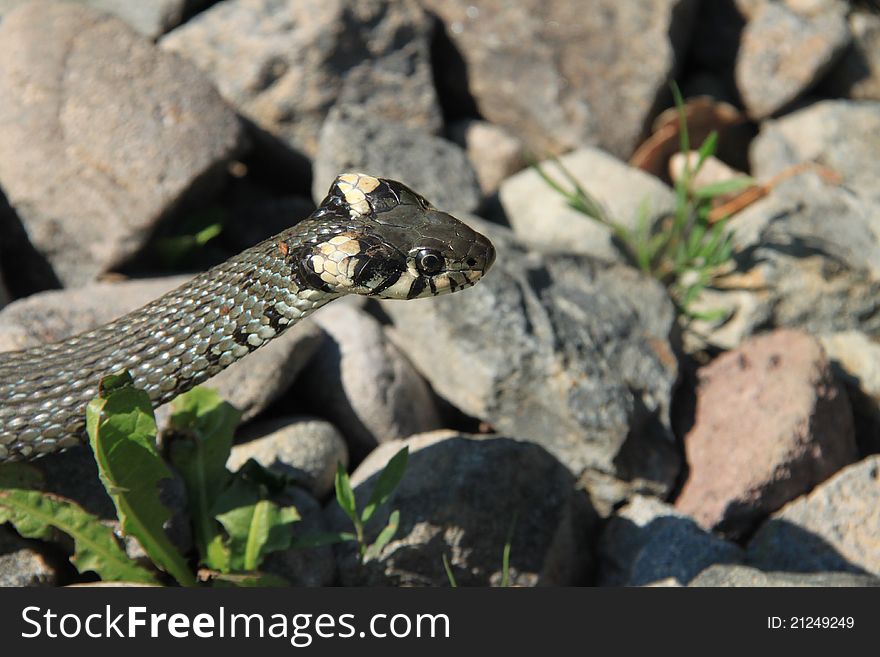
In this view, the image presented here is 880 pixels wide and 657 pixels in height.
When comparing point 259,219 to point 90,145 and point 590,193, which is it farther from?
point 590,193

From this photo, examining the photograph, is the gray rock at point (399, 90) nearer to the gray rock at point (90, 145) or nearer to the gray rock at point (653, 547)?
the gray rock at point (90, 145)

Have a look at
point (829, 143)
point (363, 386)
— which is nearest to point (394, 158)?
point (363, 386)

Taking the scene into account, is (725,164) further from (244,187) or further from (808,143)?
(244,187)

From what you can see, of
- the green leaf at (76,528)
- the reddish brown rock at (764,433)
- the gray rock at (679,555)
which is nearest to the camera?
the green leaf at (76,528)

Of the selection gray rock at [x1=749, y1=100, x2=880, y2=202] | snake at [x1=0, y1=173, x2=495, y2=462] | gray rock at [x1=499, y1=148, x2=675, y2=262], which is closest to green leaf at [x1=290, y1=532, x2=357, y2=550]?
snake at [x1=0, y1=173, x2=495, y2=462]

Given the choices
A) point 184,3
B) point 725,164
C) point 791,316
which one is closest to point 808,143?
point 725,164

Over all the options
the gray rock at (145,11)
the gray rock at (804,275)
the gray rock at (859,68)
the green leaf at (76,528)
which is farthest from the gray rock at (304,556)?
the gray rock at (859,68)

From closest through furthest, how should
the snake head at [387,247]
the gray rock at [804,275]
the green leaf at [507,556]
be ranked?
1. the snake head at [387,247]
2. the green leaf at [507,556]
3. the gray rock at [804,275]

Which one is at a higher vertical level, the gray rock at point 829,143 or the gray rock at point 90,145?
the gray rock at point 90,145
